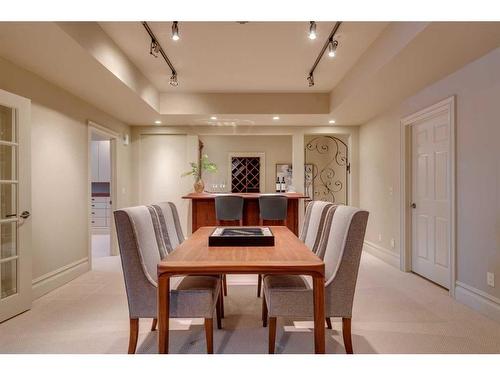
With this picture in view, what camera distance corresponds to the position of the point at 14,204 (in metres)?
2.80

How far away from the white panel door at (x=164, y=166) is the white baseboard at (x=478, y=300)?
4.29 m

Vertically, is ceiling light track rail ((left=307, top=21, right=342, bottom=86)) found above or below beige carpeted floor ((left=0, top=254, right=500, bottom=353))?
above

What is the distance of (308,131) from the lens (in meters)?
6.07

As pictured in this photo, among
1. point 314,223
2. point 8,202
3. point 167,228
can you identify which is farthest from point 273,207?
point 8,202

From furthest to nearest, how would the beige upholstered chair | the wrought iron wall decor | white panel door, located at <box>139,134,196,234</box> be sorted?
the wrought iron wall decor < white panel door, located at <box>139,134,196,234</box> < the beige upholstered chair

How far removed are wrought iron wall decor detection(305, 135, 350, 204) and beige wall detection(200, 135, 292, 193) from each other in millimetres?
650

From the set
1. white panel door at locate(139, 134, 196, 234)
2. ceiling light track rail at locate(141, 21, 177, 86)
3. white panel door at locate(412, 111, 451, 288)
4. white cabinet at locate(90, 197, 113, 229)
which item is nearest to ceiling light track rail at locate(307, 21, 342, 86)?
white panel door at locate(412, 111, 451, 288)

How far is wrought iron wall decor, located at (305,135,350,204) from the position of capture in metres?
7.74

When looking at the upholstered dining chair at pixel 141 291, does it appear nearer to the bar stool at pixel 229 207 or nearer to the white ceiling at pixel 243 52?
the white ceiling at pixel 243 52

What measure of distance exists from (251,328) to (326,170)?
642 centimetres

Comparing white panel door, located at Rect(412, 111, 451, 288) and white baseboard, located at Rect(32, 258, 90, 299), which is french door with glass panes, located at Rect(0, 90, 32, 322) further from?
white panel door, located at Rect(412, 111, 451, 288)
